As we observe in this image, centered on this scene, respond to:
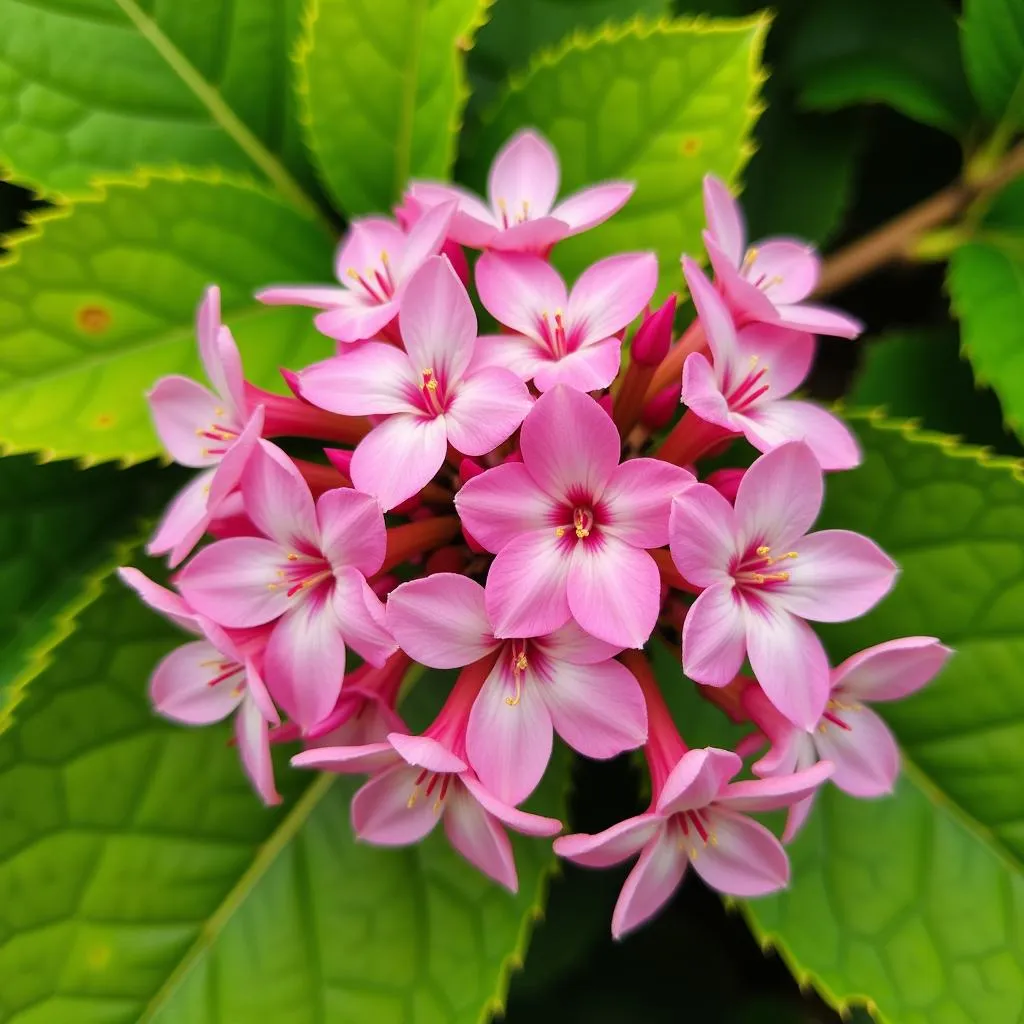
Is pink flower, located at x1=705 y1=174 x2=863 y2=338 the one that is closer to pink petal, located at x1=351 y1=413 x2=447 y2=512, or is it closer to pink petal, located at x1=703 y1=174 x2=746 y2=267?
pink petal, located at x1=703 y1=174 x2=746 y2=267

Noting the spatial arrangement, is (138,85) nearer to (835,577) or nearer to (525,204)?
(525,204)

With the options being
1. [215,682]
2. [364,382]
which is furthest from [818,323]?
[215,682]

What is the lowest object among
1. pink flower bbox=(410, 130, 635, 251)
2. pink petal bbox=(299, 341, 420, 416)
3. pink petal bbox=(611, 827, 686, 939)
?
pink petal bbox=(611, 827, 686, 939)

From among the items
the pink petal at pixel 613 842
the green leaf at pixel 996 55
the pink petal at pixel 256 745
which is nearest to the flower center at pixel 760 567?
the pink petal at pixel 613 842

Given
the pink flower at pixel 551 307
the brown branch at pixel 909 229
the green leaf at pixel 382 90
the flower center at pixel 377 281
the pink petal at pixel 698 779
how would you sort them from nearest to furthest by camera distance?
the pink petal at pixel 698 779
the pink flower at pixel 551 307
the flower center at pixel 377 281
the green leaf at pixel 382 90
the brown branch at pixel 909 229

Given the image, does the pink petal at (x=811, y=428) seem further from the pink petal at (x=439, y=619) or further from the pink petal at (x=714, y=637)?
the pink petal at (x=439, y=619)

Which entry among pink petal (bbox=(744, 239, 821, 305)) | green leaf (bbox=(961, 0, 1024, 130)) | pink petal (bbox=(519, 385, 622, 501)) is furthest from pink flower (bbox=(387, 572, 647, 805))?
green leaf (bbox=(961, 0, 1024, 130))

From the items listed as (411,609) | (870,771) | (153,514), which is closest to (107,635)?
(153,514)
